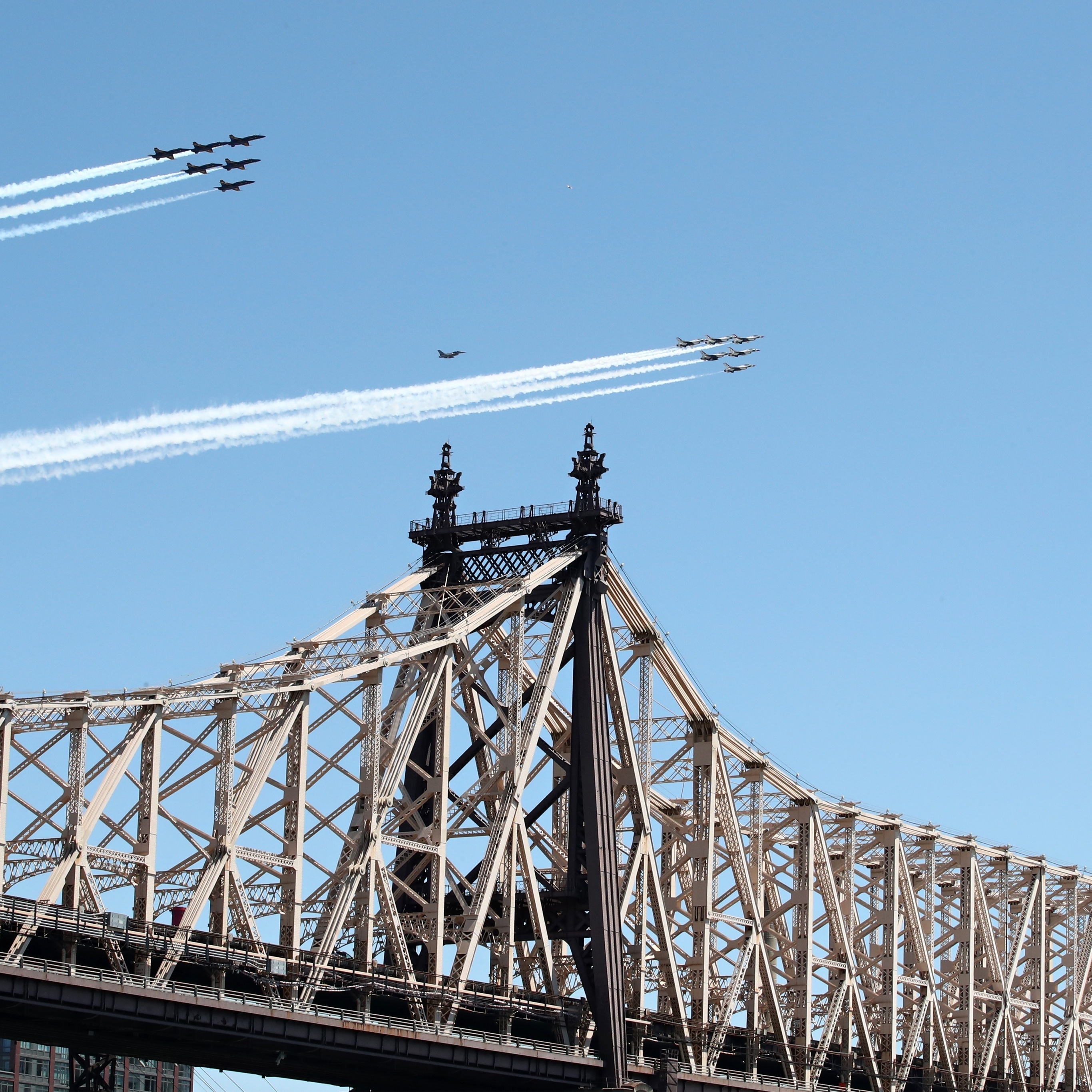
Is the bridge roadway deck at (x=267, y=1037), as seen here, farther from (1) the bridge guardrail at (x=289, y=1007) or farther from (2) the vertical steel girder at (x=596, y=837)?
(2) the vertical steel girder at (x=596, y=837)

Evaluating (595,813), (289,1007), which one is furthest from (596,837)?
(289,1007)

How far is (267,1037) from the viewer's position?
112188mm

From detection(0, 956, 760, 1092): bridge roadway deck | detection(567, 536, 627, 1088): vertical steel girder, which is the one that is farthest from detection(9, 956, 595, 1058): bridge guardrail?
detection(567, 536, 627, 1088): vertical steel girder

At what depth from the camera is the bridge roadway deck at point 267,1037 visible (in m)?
104

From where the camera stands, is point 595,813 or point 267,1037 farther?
point 595,813

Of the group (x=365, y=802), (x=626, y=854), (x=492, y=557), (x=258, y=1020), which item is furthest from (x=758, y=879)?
(x=258, y=1020)

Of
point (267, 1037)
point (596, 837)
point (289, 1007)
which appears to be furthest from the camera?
point (596, 837)

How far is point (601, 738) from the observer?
457 feet

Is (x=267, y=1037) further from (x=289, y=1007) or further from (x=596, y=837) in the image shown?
(x=596, y=837)

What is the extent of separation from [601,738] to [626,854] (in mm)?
8550

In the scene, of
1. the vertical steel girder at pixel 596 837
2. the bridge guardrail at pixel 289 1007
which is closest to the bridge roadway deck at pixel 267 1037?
A: the bridge guardrail at pixel 289 1007

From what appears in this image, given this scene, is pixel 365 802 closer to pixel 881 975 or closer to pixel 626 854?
pixel 626 854

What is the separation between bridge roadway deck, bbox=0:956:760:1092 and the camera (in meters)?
104

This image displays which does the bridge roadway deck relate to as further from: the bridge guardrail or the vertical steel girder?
the vertical steel girder
